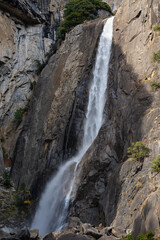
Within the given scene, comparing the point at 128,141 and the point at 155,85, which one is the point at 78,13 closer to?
the point at 155,85

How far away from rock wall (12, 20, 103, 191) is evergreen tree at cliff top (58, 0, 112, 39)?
3.87 meters

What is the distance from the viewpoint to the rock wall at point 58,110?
21469mm

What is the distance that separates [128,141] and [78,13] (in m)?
23.5

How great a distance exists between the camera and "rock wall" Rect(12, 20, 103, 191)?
21469 mm

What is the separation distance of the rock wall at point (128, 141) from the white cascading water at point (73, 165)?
45.2 inches

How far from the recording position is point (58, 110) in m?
23.5

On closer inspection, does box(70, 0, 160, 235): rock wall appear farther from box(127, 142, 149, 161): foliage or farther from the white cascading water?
the white cascading water

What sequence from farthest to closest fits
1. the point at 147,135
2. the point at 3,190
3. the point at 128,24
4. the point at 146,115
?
the point at 3,190 → the point at 128,24 → the point at 146,115 → the point at 147,135

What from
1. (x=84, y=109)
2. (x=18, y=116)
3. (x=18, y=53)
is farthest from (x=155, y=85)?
(x=18, y=53)

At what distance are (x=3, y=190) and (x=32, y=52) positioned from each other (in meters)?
19.0

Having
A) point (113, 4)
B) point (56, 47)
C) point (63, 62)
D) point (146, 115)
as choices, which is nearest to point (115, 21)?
point (63, 62)

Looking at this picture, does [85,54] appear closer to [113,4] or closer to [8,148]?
[8,148]

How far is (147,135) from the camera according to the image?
1188cm

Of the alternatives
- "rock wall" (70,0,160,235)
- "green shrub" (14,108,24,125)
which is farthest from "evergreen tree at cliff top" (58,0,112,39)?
"rock wall" (70,0,160,235)
